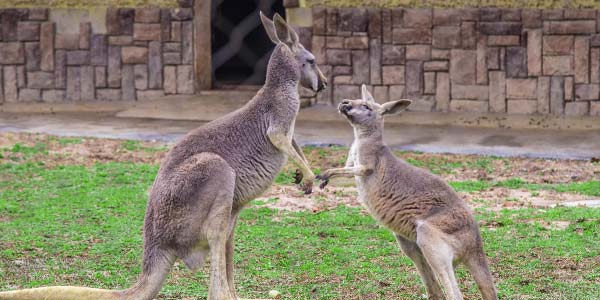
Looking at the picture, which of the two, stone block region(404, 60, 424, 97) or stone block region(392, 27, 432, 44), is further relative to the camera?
stone block region(404, 60, 424, 97)

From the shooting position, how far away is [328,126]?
1255cm

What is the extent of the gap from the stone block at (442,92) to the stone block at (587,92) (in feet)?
4.95

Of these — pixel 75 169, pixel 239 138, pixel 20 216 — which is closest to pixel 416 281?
pixel 239 138

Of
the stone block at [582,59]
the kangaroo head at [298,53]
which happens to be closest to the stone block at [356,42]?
the stone block at [582,59]

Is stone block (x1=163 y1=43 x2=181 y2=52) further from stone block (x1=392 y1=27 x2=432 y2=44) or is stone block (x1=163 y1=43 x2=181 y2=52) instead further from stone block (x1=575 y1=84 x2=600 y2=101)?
stone block (x1=575 y1=84 x2=600 y2=101)

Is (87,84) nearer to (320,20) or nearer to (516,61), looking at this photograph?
(320,20)

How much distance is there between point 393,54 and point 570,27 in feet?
6.90

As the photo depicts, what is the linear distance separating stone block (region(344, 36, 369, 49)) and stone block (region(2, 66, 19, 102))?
4.40m

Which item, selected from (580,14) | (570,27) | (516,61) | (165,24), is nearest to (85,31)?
(165,24)

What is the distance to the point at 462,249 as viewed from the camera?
17.9ft

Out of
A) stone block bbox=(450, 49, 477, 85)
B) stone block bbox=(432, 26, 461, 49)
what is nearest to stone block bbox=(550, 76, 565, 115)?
stone block bbox=(450, 49, 477, 85)

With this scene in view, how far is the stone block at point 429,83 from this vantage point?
1309 cm

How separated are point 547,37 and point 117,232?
6.58 meters

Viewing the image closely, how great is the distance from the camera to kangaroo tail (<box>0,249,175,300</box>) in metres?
5.31
